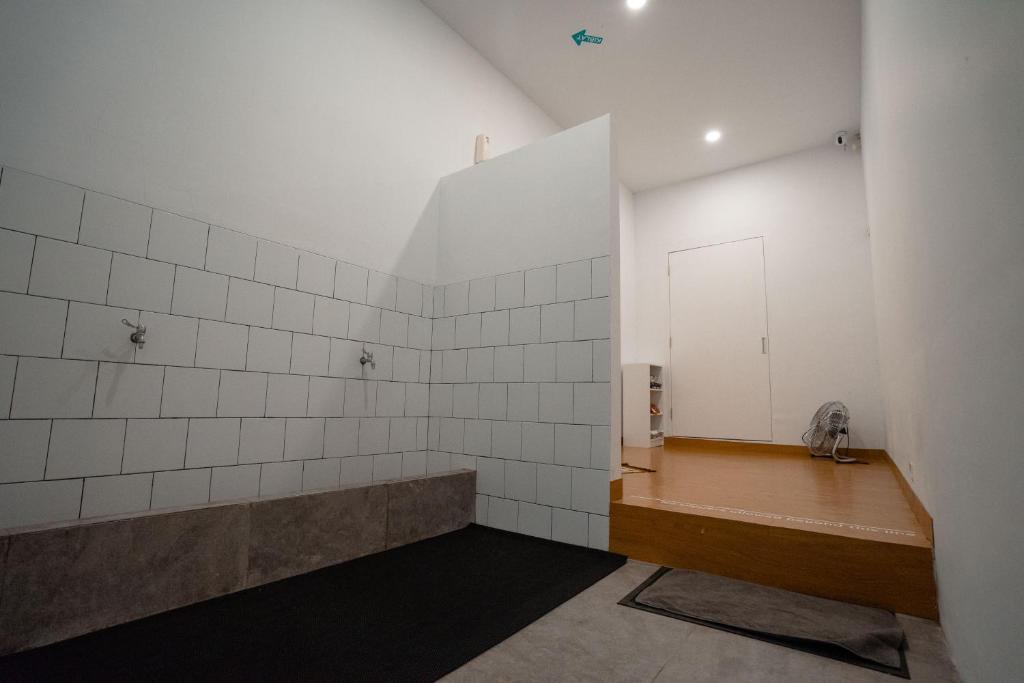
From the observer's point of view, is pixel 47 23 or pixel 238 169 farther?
pixel 238 169

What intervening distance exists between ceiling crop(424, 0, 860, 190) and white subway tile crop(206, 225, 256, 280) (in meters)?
2.23

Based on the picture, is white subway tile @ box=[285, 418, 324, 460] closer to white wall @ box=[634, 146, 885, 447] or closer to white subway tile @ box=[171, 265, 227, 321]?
white subway tile @ box=[171, 265, 227, 321]

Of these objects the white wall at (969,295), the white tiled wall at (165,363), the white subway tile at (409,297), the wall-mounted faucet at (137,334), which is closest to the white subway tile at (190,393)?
the white tiled wall at (165,363)

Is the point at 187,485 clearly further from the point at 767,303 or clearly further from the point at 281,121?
the point at 767,303

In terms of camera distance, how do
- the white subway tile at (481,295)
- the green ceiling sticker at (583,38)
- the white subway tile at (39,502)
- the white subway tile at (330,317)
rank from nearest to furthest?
the white subway tile at (39,502)
the white subway tile at (330,317)
the white subway tile at (481,295)
the green ceiling sticker at (583,38)

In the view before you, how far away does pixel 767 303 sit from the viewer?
5047mm

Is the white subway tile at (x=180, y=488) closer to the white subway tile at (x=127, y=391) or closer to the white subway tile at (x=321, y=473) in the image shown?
the white subway tile at (x=127, y=391)

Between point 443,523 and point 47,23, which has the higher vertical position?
point 47,23

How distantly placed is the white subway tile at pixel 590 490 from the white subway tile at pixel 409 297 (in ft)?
4.40

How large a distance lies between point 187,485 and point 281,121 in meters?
1.68

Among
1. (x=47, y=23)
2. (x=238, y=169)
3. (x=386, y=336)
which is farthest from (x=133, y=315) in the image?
(x=386, y=336)

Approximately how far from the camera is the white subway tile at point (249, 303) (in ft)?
6.68

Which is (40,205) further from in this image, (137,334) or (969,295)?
(969,295)

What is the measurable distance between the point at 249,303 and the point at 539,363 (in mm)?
1405
